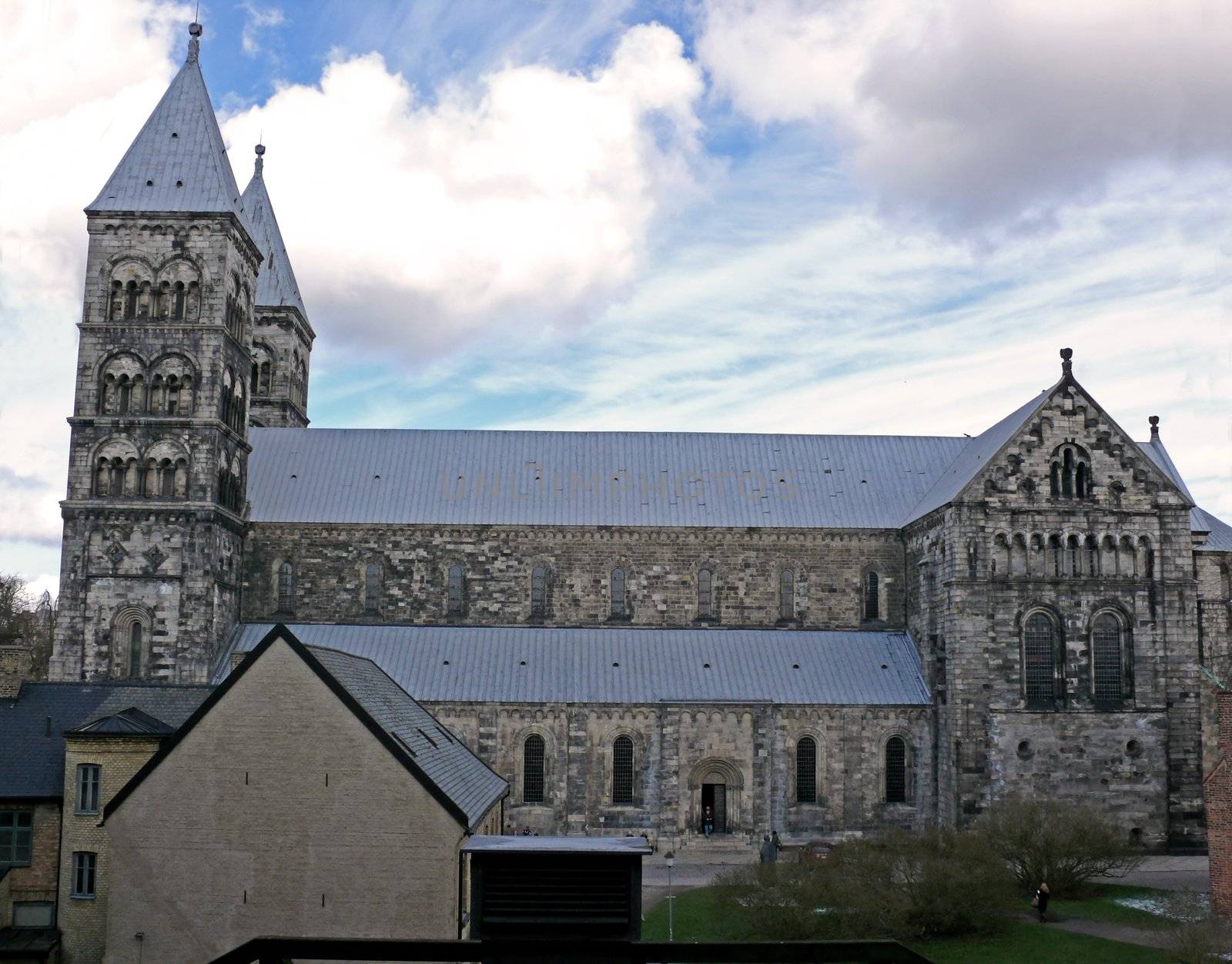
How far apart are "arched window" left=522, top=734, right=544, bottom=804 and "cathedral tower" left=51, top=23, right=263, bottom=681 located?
513 inches

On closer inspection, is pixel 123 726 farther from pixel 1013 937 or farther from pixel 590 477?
pixel 590 477

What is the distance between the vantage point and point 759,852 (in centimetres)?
4378

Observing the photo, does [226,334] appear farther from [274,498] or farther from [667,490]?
[667,490]

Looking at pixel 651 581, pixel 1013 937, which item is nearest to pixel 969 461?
pixel 651 581

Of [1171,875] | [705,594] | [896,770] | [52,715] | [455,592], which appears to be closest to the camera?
[52,715]

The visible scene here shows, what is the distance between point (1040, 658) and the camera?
4584 cm

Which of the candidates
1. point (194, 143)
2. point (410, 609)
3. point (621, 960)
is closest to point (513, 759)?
point (410, 609)

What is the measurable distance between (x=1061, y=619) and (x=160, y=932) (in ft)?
113

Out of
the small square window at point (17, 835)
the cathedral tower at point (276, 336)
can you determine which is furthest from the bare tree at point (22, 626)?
the small square window at point (17, 835)

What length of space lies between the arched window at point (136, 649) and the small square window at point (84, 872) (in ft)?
61.4

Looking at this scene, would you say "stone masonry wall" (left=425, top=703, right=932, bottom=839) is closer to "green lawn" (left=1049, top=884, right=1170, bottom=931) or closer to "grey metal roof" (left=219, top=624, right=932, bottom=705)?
"grey metal roof" (left=219, top=624, right=932, bottom=705)

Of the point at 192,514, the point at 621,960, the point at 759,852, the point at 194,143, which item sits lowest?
the point at 759,852

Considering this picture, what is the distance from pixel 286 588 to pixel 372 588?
12.1 ft

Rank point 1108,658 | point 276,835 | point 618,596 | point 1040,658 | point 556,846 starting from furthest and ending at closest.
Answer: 1. point 618,596
2. point 1108,658
3. point 1040,658
4. point 276,835
5. point 556,846
